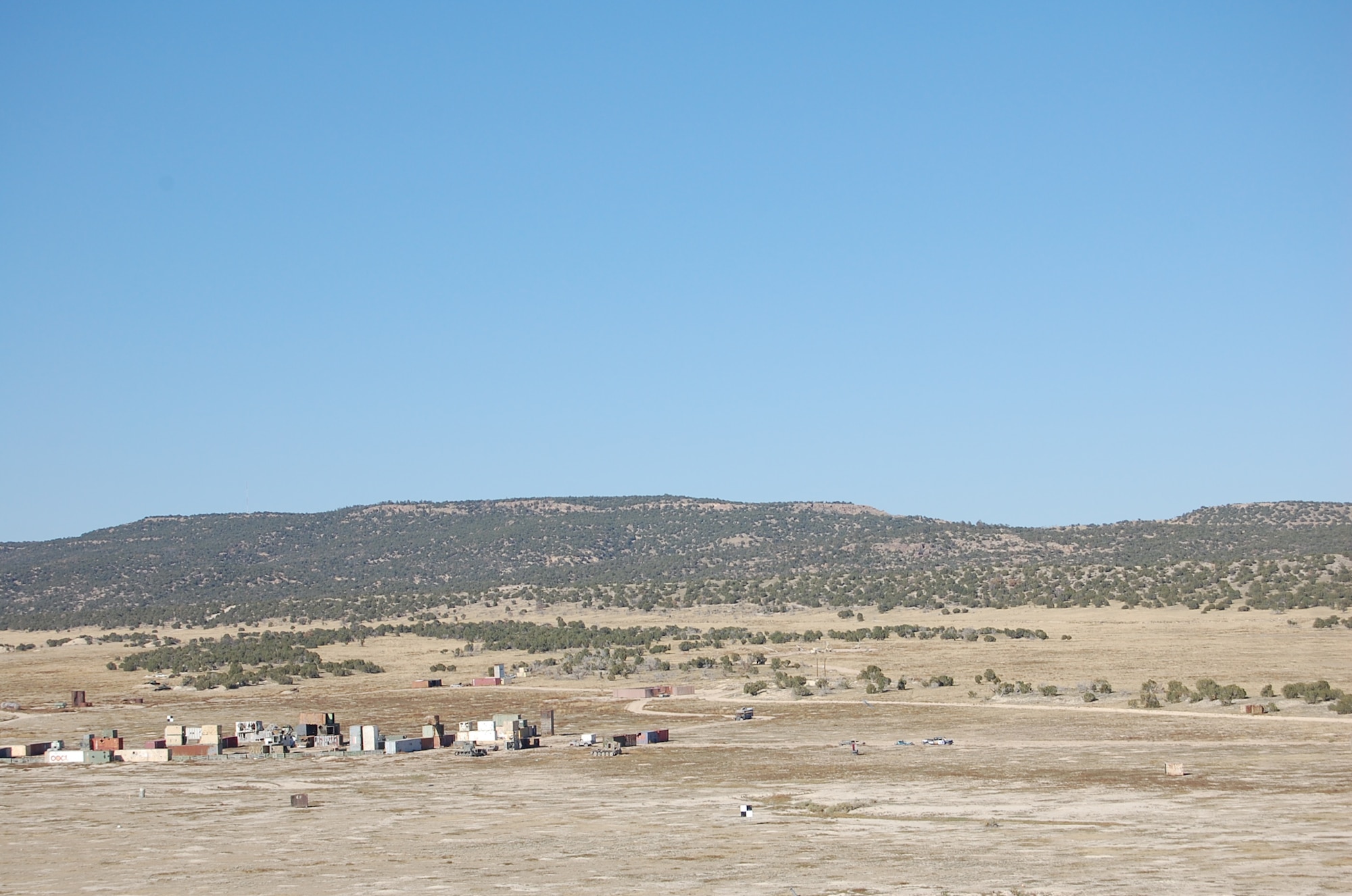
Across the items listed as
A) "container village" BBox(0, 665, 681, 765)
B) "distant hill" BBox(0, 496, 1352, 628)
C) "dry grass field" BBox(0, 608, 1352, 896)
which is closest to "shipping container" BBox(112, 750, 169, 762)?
"container village" BBox(0, 665, 681, 765)

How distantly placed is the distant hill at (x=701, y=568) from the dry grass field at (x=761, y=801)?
50.1m

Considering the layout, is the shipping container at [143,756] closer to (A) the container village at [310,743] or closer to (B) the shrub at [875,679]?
(A) the container village at [310,743]

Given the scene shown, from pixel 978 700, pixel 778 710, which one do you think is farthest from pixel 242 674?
pixel 978 700

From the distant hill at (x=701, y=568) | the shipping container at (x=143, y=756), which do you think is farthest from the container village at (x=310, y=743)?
the distant hill at (x=701, y=568)

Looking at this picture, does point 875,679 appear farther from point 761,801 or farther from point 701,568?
point 701,568

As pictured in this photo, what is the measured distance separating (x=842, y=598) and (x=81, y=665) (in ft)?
199

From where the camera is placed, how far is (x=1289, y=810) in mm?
37438

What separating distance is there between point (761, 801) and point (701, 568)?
130 metres

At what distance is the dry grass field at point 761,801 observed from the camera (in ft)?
105

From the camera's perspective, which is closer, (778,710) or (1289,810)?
(1289,810)

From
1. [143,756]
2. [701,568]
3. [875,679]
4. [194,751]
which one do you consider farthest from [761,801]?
[701,568]

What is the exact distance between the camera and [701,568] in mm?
172125

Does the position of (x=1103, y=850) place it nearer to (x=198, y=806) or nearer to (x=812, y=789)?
(x=812, y=789)

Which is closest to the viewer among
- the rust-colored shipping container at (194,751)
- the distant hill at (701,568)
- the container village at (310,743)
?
the container village at (310,743)
